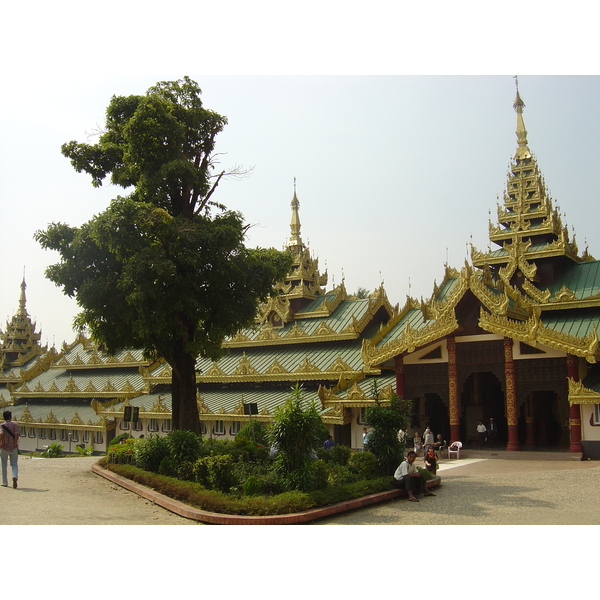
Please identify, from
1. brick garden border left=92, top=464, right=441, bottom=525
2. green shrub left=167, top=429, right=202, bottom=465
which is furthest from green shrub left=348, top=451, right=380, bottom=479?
green shrub left=167, top=429, right=202, bottom=465

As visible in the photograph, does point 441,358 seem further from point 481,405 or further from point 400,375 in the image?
point 481,405

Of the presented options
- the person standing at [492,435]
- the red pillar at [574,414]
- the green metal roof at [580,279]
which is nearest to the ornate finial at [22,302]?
the person standing at [492,435]

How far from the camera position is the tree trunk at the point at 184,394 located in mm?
21516

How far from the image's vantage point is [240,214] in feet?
74.0

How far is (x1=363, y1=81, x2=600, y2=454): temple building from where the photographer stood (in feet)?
82.0

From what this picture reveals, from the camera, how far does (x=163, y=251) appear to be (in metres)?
20.4

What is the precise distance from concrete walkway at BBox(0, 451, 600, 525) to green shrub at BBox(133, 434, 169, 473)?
1125mm

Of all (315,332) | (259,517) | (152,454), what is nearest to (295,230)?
(315,332)

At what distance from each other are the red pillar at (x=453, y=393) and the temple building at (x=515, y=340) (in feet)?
0.13

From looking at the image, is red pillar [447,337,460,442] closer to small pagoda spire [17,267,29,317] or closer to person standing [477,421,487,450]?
person standing [477,421,487,450]

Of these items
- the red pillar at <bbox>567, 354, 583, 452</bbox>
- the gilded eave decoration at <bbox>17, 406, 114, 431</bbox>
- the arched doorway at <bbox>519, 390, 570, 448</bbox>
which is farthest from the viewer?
the gilded eave decoration at <bbox>17, 406, 114, 431</bbox>

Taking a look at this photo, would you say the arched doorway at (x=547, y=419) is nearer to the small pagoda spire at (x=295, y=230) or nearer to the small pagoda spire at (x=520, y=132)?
the small pagoda spire at (x=520, y=132)

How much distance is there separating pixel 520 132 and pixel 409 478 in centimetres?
2763

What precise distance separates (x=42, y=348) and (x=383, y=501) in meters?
52.7
